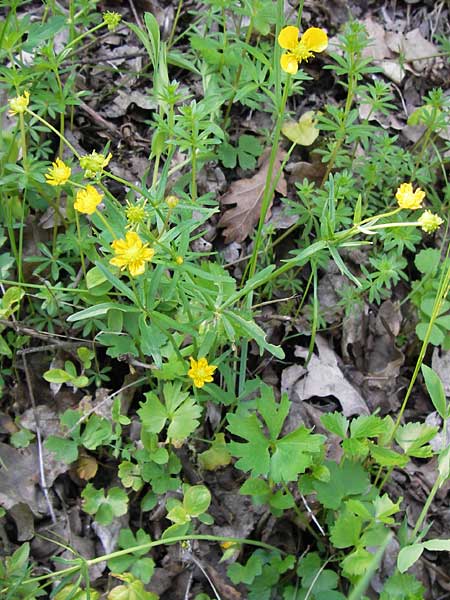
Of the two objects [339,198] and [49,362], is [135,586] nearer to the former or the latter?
[49,362]

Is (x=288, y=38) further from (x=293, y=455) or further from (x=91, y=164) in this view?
(x=293, y=455)

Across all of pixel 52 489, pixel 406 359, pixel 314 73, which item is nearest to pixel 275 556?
pixel 52 489

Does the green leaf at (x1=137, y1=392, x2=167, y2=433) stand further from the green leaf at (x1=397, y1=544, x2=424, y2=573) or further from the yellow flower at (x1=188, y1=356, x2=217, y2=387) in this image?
the green leaf at (x1=397, y1=544, x2=424, y2=573)

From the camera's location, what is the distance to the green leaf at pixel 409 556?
169 centimetres

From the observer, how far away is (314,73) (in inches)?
121

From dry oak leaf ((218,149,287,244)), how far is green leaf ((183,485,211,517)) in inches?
43.4

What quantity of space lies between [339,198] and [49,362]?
132 cm

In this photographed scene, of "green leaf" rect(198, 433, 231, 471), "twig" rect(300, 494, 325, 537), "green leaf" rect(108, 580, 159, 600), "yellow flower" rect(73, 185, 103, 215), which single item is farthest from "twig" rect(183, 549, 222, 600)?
"yellow flower" rect(73, 185, 103, 215)

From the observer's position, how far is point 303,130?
2.78 metres

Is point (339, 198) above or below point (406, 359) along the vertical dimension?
above

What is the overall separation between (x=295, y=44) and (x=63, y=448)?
1510 mm

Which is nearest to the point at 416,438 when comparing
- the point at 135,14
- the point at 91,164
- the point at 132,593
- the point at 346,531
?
the point at 346,531

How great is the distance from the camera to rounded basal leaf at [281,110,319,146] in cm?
276

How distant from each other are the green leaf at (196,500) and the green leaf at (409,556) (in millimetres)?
624
